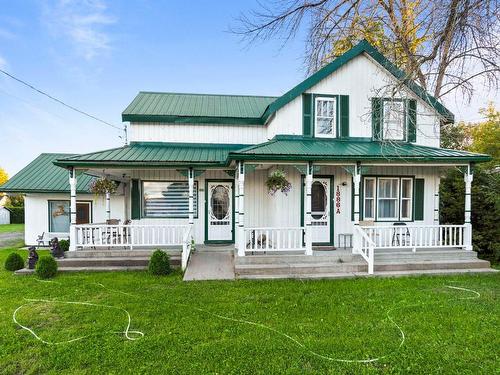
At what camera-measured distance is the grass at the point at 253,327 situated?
360cm

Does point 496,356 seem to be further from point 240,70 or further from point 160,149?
point 240,70

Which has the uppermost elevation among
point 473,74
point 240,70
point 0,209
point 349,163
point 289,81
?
point 240,70

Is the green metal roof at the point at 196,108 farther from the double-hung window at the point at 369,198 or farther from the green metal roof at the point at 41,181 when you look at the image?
the double-hung window at the point at 369,198

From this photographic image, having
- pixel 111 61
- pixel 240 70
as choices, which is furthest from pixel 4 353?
pixel 111 61

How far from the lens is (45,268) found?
7328 millimetres

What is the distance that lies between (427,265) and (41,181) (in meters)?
14.9

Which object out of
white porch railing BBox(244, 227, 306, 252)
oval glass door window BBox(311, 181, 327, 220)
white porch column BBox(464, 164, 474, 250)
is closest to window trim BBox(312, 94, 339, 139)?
oval glass door window BBox(311, 181, 327, 220)

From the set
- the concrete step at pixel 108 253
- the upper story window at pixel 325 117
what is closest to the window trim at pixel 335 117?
the upper story window at pixel 325 117

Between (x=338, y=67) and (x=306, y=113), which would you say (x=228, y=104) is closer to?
(x=306, y=113)

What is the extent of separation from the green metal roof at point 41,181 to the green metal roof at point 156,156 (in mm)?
3848

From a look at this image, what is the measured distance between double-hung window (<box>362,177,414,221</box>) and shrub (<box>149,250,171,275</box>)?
21.1 ft

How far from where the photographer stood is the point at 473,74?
243 inches

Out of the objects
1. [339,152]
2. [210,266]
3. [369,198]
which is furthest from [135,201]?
[369,198]

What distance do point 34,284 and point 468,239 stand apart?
11.7 m
